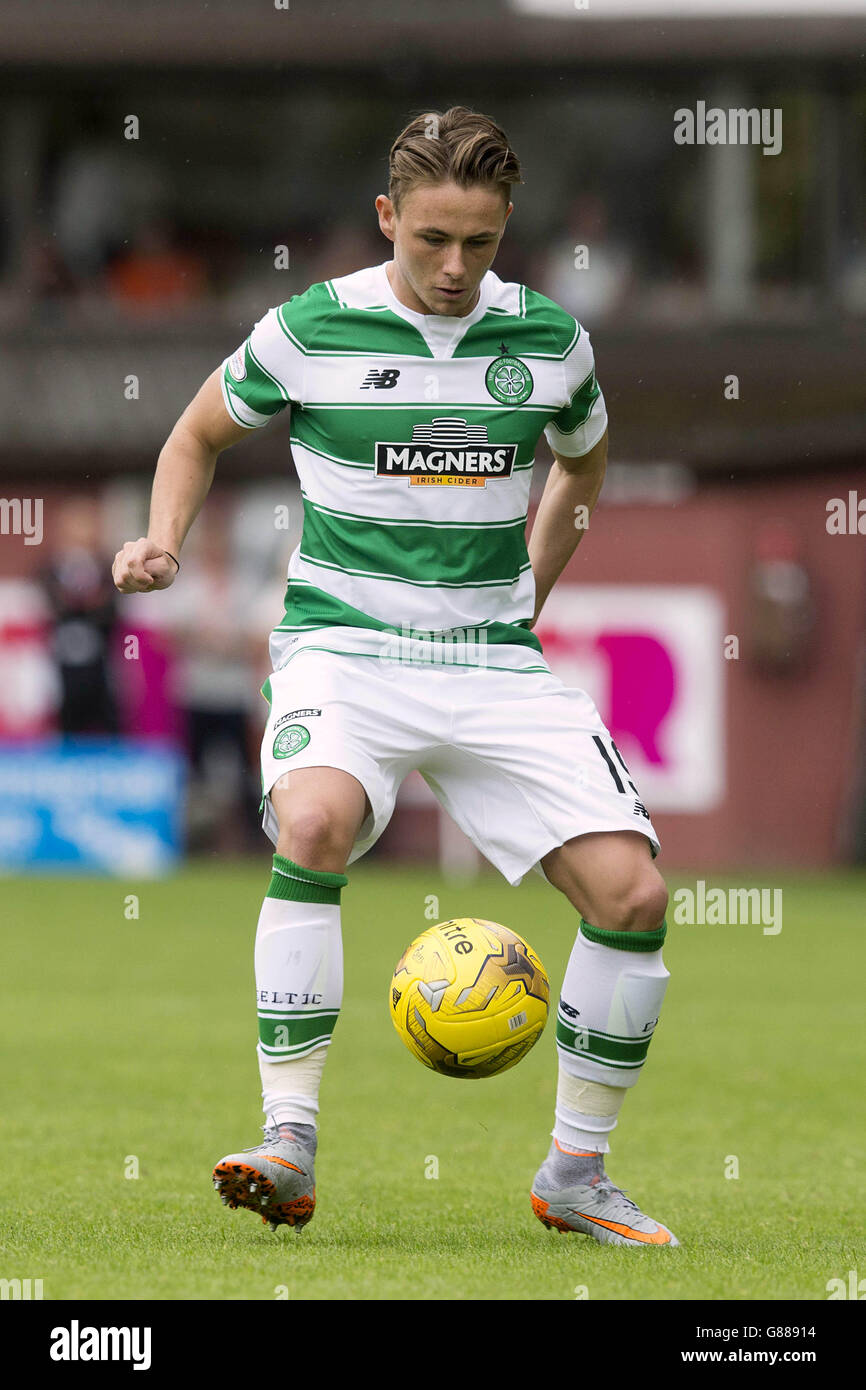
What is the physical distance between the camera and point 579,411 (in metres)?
5.05

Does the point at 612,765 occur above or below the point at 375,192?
below

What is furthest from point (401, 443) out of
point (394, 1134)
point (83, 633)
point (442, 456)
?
point (83, 633)

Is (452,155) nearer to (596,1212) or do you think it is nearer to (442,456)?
(442,456)

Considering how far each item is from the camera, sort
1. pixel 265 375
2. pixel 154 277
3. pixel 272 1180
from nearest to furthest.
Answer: pixel 272 1180, pixel 265 375, pixel 154 277

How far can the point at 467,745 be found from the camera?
475cm

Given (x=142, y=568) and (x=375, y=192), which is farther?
(x=375, y=192)

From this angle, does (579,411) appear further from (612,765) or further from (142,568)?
(142,568)

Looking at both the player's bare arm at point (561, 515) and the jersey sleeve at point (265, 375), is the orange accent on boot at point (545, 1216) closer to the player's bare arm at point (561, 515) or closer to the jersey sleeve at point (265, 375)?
the player's bare arm at point (561, 515)

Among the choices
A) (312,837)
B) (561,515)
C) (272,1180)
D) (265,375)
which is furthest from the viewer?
(561,515)

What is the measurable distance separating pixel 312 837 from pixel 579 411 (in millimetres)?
1226

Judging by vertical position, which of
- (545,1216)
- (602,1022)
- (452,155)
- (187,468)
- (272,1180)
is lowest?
(545,1216)

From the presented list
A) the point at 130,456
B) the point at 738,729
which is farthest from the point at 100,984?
the point at 130,456

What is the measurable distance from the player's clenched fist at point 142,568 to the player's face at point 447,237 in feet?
2.62

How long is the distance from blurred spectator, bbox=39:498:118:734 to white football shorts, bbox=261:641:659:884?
38.4ft
